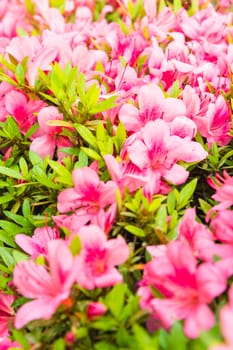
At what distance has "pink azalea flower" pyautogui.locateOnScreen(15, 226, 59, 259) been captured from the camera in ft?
4.59

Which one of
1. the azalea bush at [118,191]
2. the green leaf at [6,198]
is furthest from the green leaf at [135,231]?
the green leaf at [6,198]

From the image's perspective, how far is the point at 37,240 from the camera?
1.44 m

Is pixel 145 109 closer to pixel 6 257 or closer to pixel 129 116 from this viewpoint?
pixel 129 116

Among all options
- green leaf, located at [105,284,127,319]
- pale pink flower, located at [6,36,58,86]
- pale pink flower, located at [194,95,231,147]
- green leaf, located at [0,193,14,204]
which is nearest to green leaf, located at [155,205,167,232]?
green leaf, located at [105,284,127,319]

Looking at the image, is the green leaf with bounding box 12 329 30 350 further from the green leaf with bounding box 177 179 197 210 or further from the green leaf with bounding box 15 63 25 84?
the green leaf with bounding box 15 63 25 84

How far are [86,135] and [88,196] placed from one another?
0.70 ft

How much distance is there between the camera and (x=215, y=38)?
7.08ft

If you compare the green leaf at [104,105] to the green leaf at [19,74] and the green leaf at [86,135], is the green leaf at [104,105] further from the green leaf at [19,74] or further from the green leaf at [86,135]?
the green leaf at [19,74]

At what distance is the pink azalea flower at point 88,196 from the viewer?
53.0 inches

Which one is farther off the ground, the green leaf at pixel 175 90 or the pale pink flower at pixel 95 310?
the green leaf at pixel 175 90

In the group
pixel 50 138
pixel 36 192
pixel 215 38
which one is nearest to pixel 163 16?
pixel 215 38

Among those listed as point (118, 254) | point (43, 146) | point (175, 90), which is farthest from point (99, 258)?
point (175, 90)

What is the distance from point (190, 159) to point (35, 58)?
60cm

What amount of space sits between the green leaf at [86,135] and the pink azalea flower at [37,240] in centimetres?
25
